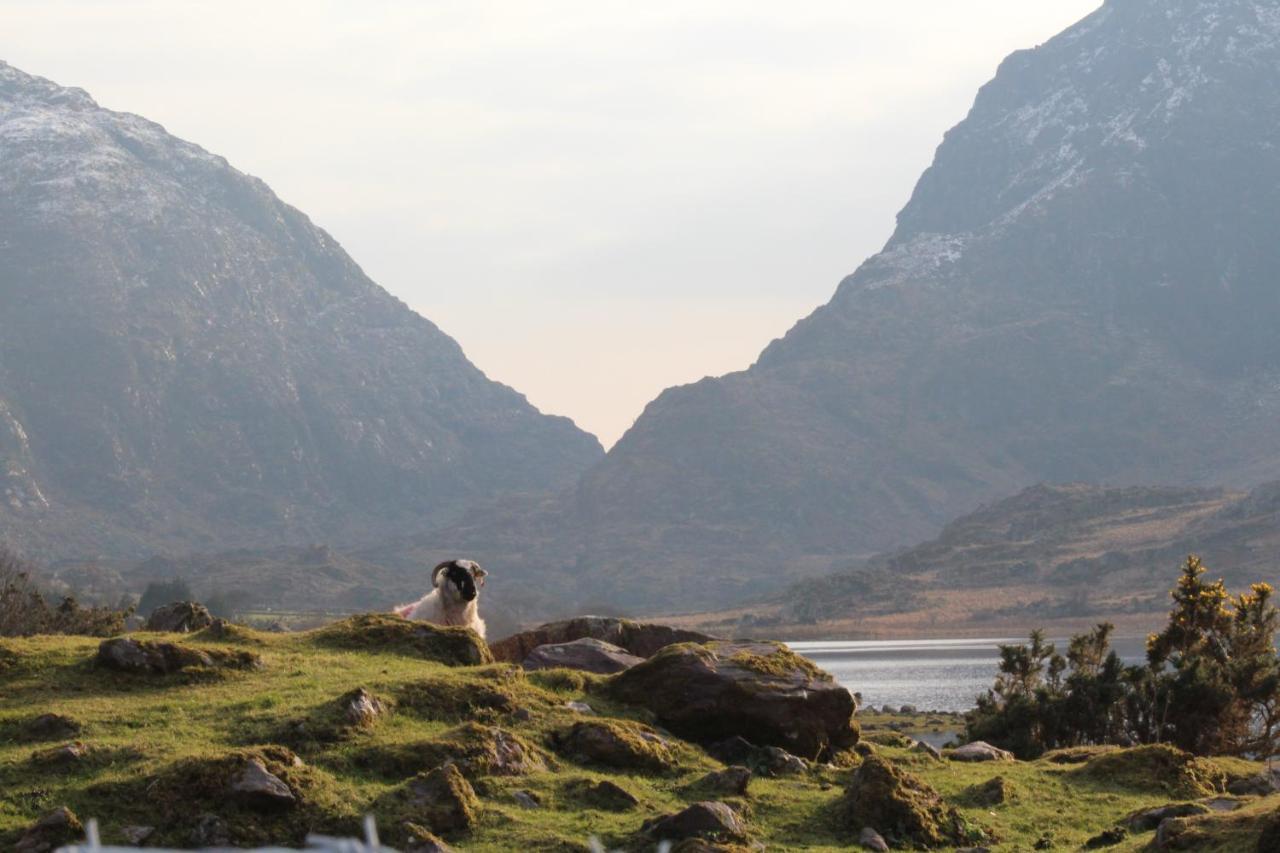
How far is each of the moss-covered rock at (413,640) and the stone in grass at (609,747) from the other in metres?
4.26

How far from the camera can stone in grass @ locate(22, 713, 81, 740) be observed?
74.5 feet

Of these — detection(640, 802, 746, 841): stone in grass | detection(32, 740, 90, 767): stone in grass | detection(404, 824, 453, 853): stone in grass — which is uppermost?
detection(32, 740, 90, 767): stone in grass

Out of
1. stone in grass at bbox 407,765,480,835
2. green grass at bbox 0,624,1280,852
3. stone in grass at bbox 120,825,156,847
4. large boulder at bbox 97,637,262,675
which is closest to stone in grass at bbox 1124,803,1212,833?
green grass at bbox 0,624,1280,852

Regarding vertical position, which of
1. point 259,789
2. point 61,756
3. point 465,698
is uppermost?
point 465,698

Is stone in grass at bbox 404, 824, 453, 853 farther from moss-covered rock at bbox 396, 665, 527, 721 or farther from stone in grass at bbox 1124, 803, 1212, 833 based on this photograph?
stone in grass at bbox 1124, 803, 1212, 833

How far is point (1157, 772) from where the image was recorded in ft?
95.1

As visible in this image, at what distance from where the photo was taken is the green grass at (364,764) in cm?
2080

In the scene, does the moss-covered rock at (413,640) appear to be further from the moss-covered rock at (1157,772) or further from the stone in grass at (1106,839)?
the stone in grass at (1106,839)

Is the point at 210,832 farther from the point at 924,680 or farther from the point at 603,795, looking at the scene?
the point at 924,680

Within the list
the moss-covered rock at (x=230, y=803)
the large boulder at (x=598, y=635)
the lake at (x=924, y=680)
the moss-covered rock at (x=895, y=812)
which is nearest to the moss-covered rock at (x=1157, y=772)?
the moss-covered rock at (x=895, y=812)

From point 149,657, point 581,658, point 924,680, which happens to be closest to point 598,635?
point 581,658

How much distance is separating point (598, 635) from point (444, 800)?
585 inches

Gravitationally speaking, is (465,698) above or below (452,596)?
below

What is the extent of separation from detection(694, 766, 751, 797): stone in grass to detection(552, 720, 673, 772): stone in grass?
3.07 ft
